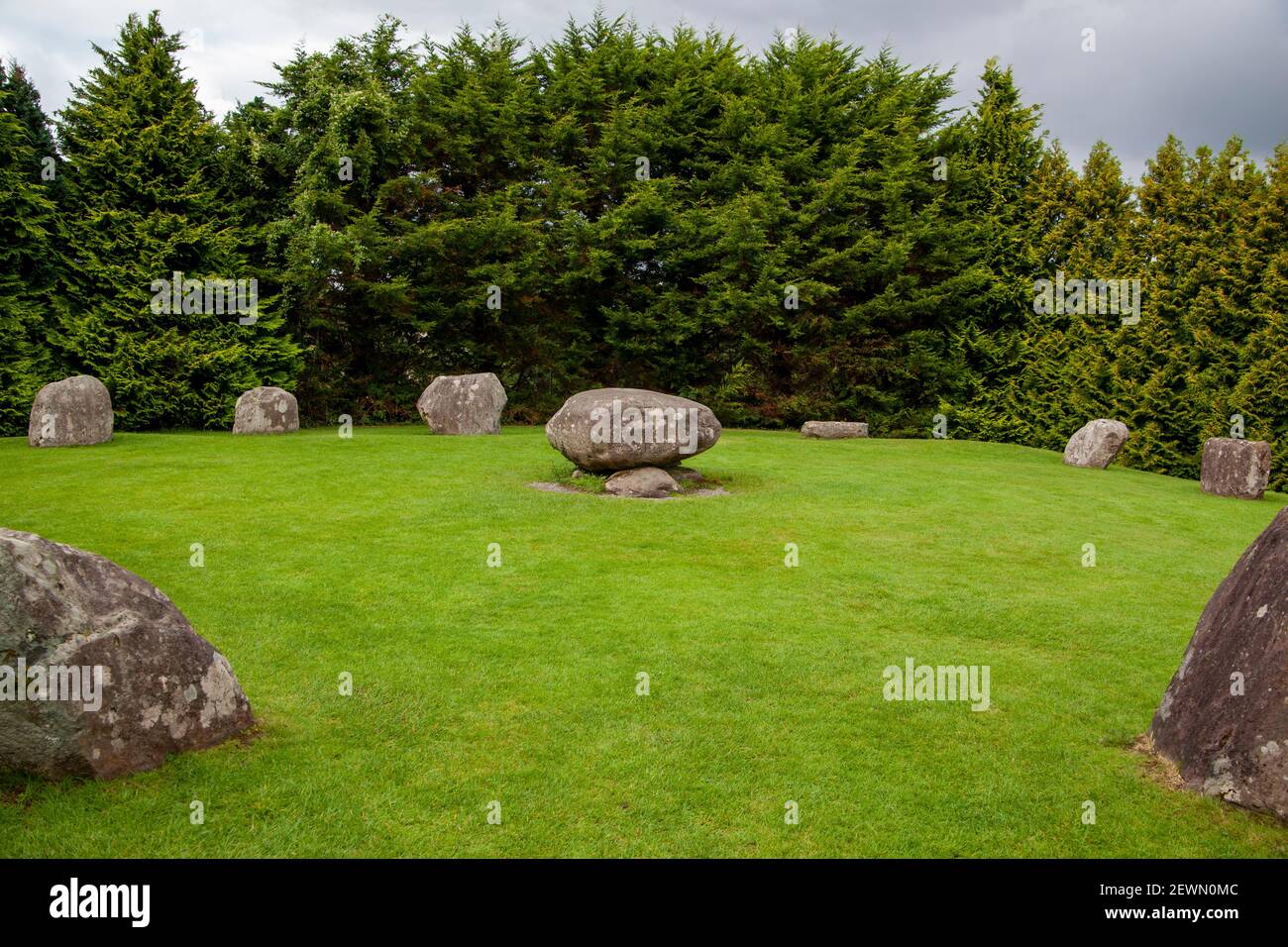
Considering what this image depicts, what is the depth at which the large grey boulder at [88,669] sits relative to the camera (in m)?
3.88

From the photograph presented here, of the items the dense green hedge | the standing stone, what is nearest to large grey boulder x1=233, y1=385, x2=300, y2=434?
the dense green hedge

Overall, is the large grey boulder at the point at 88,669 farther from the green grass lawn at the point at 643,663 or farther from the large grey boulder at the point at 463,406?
the large grey boulder at the point at 463,406

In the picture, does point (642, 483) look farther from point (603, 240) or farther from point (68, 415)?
point (603, 240)

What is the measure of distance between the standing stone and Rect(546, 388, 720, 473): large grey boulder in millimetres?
8991

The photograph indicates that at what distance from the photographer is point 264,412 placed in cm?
1834

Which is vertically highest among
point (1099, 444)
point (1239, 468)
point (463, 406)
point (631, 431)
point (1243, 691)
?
point (463, 406)

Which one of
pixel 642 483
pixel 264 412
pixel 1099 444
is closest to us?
pixel 642 483

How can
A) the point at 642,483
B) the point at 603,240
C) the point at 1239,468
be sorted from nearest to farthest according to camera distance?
1. the point at 642,483
2. the point at 1239,468
3. the point at 603,240

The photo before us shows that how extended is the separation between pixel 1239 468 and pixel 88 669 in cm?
1637

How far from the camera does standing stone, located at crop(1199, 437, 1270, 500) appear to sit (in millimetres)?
14305

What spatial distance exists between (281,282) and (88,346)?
463 centimetres

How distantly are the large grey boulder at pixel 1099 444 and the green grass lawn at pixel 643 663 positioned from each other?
5056 mm

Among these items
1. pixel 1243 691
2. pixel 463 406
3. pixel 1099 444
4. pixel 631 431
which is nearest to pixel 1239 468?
pixel 1099 444

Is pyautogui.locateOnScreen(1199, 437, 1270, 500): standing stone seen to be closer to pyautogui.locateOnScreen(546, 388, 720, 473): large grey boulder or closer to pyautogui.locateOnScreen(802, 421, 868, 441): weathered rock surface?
pyautogui.locateOnScreen(802, 421, 868, 441): weathered rock surface
